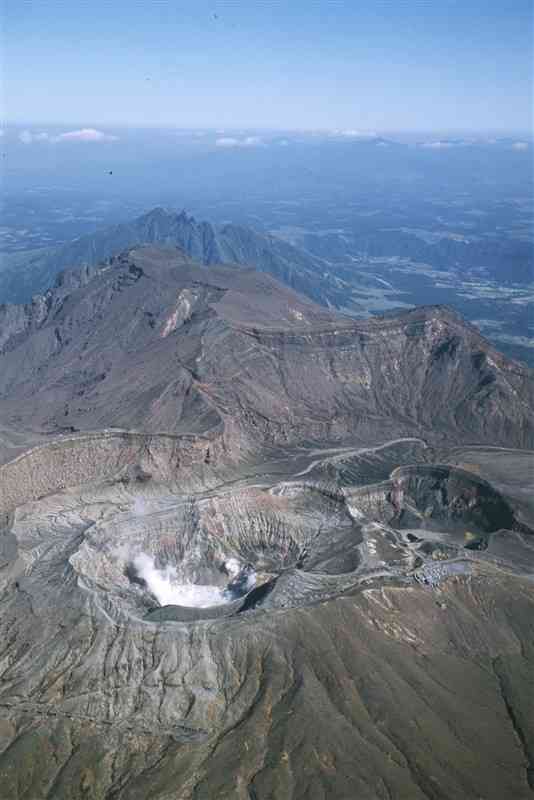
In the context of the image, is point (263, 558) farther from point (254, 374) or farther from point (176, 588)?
point (254, 374)

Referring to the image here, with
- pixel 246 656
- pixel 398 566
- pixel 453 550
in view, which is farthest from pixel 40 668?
pixel 453 550

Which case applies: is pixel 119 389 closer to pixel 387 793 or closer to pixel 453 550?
pixel 453 550

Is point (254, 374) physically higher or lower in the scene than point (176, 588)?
higher

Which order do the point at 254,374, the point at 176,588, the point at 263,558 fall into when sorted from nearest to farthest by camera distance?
the point at 176,588 → the point at 263,558 → the point at 254,374

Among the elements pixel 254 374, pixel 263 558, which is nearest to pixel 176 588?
pixel 263 558

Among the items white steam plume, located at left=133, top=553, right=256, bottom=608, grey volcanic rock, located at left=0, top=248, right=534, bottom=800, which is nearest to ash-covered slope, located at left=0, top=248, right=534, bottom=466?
grey volcanic rock, located at left=0, top=248, right=534, bottom=800

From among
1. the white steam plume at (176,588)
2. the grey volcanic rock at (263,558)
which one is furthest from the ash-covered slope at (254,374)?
the white steam plume at (176,588)
